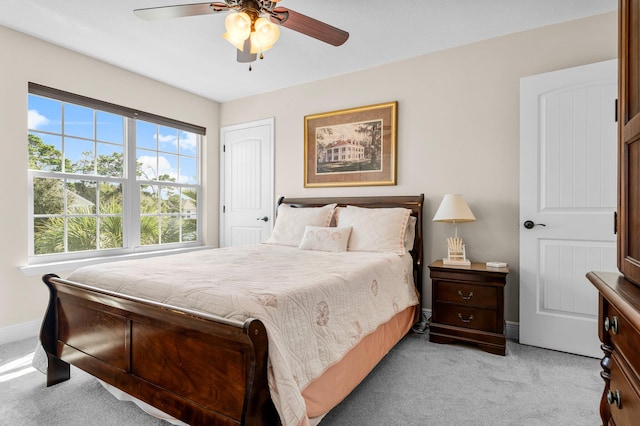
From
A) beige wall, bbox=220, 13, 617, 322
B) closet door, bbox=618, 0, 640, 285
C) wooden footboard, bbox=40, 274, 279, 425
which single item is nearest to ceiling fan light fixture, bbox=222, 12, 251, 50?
wooden footboard, bbox=40, 274, 279, 425

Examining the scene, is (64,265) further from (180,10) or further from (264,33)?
(264,33)

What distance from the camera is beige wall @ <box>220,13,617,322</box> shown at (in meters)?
2.72

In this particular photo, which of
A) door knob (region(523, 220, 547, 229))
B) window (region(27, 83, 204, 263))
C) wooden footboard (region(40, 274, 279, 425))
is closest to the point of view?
wooden footboard (region(40, 274, 279, 425))

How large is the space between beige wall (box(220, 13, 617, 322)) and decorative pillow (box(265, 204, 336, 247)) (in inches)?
18.3

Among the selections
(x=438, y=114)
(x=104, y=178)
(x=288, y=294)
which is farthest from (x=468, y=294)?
(x=104, y=178)

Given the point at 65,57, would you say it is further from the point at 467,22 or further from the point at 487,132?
the point at 487,132

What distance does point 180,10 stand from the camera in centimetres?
193

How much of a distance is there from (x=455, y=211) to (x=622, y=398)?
190 centimetres

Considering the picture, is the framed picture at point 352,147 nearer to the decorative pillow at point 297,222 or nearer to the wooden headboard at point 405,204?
the wooden headboard at point 405,204

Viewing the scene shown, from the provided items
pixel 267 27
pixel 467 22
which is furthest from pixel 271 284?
pixel 467 22

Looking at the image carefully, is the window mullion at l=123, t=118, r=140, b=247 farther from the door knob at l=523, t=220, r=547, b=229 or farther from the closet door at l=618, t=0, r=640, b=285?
the closet door at l=618, t=0, r=640, b=285

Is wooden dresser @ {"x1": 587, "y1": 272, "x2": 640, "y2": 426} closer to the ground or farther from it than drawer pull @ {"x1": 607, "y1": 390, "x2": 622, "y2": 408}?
Result: farther from it

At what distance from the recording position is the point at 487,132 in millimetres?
2949

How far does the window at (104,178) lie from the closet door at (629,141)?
12.7ft
